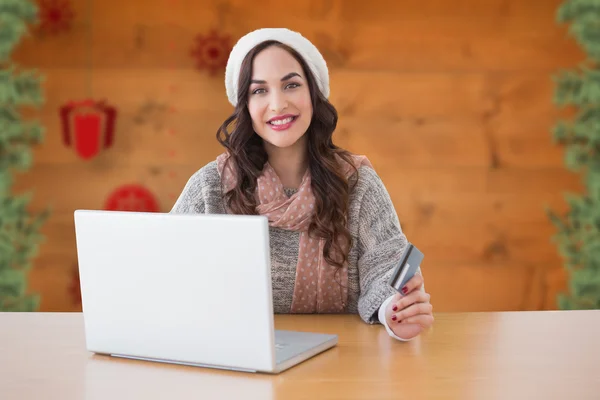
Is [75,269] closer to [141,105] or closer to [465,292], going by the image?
[141,105]

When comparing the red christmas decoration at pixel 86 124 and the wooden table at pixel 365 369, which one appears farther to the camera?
the red christmas decoration at pixel 86 124

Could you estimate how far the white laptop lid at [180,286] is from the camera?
1284 millimetres

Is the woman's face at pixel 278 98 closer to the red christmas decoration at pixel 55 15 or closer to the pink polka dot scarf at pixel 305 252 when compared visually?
the pink polka dot scarf at pixel 305 252

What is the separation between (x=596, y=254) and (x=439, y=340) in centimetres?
→ 230

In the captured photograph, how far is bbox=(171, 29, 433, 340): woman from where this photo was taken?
2.06m

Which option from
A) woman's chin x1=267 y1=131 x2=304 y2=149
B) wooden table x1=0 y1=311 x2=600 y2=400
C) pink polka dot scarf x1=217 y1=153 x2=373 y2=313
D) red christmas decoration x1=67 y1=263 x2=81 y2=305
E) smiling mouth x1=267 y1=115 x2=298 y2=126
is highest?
smiling mouth x1=267 y1=115 x2=298 y2=126

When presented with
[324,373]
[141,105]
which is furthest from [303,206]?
[141,105]

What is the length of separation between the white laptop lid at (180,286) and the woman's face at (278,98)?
764mm

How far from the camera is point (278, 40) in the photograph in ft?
6.89

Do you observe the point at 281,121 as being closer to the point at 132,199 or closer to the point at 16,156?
the point at 132,199

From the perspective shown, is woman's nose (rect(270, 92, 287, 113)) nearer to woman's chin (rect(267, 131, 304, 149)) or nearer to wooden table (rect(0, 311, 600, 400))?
woman's chin (rect(267, 131, 304, 149))

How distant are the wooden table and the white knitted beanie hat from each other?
0.74m

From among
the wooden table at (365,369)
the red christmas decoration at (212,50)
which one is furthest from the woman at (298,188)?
the red christmas decoration at (212,50)

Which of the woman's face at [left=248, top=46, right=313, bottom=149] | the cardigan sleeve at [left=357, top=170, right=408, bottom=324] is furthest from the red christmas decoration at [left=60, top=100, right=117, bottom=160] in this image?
the cardigan sleeve at [left=357, top=170, right=408, bottom=324]
